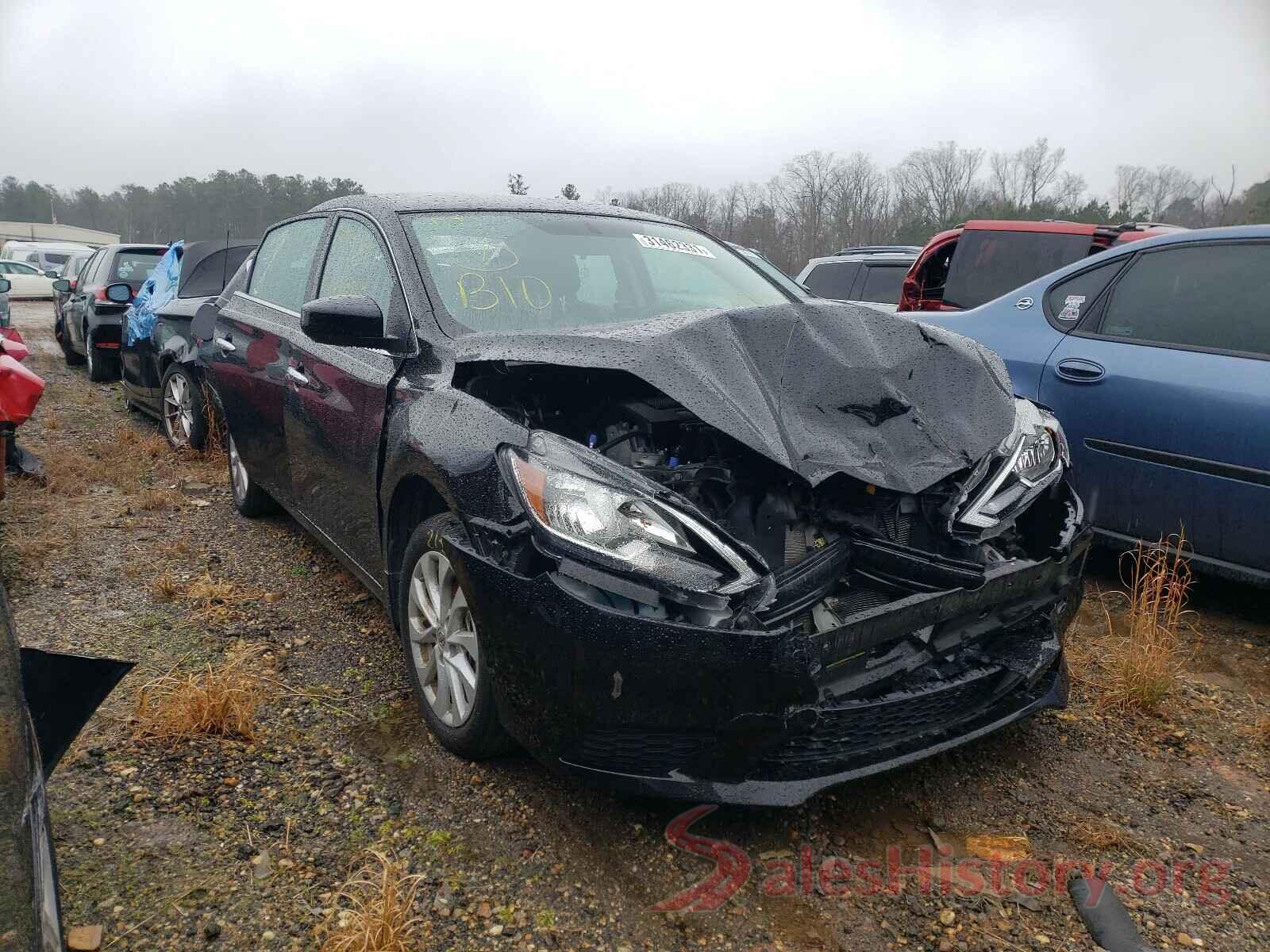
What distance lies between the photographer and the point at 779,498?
236cm

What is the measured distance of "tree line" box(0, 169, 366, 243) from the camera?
42812 millimetres

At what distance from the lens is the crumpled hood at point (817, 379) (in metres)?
2.29

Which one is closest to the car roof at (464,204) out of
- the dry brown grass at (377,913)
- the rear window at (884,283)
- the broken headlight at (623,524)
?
the broken headlight at (623,524)

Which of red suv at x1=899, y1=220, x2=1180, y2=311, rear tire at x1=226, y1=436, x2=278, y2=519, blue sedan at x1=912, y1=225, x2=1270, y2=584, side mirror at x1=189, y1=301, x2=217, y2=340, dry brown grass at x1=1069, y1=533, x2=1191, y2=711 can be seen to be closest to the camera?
dry brown grass at x1=1069, y1=533, x2=1191, y2=711

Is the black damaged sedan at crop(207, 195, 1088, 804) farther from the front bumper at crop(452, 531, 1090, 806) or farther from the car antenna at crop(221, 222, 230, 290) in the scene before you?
the car antenna at crop(221, 222, 230, 290)

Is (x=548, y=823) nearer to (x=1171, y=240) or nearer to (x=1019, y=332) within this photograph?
(x=1019, y=332)

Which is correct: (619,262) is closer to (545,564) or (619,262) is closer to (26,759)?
(545,564)

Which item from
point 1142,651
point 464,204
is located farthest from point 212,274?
point 1142,651

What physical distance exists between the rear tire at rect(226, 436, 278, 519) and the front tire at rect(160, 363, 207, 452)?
1.53 meters

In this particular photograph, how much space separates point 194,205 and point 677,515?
57.7m

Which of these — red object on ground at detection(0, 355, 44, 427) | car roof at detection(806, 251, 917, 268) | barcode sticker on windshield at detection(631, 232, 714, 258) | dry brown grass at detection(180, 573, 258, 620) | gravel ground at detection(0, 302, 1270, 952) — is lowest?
gravel ground at detection(0, 302, 1270, 952)

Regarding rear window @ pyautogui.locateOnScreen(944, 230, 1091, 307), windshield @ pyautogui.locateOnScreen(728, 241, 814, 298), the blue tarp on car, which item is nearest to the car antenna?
the blue tarp on car

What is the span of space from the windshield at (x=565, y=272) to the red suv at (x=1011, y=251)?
3.70 m

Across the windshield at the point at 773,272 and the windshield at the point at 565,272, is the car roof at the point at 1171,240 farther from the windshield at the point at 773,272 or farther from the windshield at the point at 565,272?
the windshield at the point at 565,272
